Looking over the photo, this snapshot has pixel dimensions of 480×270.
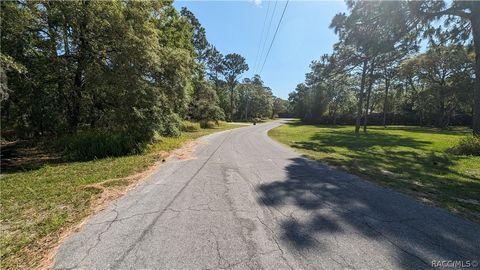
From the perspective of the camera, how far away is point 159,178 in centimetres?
711

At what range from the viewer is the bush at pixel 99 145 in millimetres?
11148

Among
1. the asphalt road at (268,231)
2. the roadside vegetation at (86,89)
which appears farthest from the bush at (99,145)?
the asphalt road at (268,231)

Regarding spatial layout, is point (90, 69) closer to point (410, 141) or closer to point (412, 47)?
point (412, 47)

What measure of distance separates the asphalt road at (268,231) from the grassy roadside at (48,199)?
1.40ft

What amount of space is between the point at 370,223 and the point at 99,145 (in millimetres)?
11143

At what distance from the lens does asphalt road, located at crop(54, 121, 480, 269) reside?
2.99m

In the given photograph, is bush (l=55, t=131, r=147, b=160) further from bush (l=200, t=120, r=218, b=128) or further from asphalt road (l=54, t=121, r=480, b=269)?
bush (l=200, t=120, r=218, b=128)

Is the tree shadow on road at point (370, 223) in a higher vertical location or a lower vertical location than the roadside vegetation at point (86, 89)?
lower

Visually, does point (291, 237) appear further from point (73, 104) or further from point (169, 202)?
point (73, 104)

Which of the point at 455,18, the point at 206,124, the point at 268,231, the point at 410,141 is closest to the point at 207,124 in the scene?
the point at 206,124

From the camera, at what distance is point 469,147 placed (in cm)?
→ 1262

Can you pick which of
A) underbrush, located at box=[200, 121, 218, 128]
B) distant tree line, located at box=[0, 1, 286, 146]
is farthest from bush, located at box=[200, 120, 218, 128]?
distant tree line, located at box=[0, 1, 286, 146]

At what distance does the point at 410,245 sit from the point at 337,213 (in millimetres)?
1216

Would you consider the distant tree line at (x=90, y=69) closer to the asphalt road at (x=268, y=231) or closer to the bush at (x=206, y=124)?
the asphalt road at (x=268, y=231)
